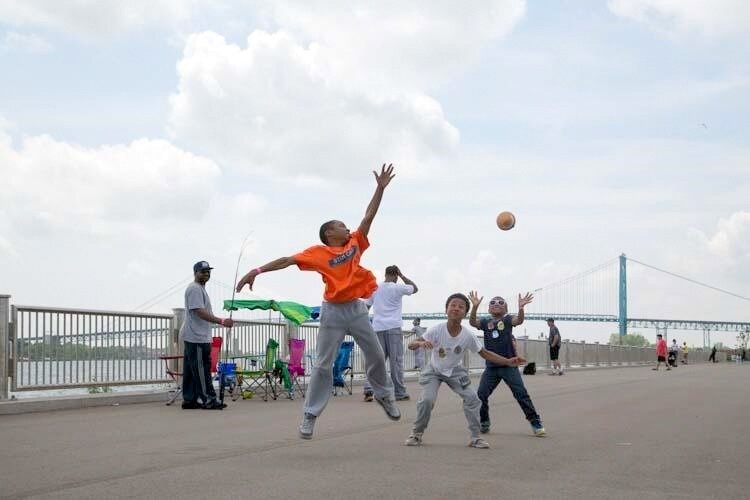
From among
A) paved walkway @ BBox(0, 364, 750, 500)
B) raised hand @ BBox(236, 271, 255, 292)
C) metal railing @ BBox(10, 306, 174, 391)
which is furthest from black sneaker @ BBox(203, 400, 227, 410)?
raised hand @ BBox(236, 271, 255, 292)

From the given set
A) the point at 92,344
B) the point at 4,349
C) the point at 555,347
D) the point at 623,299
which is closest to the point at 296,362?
the point at 92,344

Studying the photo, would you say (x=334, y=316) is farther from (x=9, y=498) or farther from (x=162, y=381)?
(x=162, y=381)

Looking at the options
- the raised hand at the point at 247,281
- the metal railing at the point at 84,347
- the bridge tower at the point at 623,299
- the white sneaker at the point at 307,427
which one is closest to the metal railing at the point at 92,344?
the metal railing at the point at 84,347

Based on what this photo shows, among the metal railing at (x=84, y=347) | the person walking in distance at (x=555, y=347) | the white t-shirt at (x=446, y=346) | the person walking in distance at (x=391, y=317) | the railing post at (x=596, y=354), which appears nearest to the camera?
the white t-shirt at (x=446, y=346)

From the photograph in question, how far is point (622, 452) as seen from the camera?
8.64 meters

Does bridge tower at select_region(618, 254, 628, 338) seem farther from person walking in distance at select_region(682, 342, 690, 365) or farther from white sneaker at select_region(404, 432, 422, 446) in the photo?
white sneaker at select_region(404, 432, 422, 446)

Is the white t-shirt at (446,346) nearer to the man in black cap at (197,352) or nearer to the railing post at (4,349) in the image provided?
the man in black cap at (197,352)

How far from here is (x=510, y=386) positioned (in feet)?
33.5

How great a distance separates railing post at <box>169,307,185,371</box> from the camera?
1670 centimetres

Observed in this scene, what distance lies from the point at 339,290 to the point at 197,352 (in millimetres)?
5987

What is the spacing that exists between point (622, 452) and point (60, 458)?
4610mm

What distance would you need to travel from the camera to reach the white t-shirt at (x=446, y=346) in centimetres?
915

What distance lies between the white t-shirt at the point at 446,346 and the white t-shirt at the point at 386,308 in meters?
6.21

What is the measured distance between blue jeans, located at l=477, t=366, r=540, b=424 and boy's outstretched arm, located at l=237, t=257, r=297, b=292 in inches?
112
